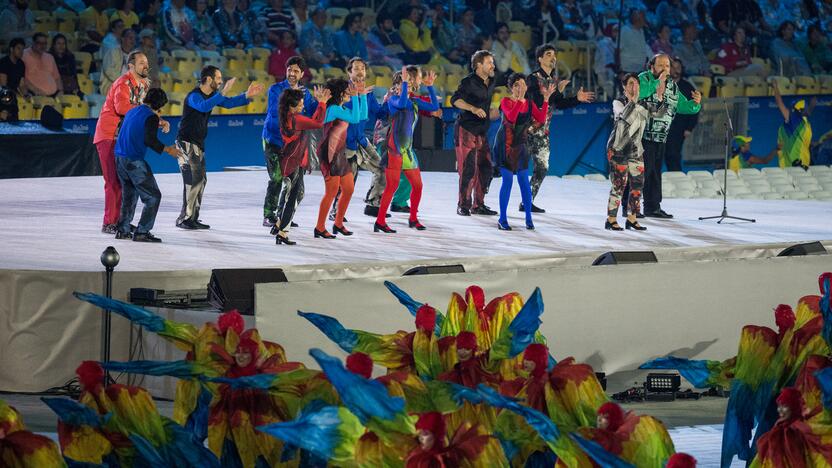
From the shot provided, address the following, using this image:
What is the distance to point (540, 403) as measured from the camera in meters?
5.41

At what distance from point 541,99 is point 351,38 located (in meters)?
6.25

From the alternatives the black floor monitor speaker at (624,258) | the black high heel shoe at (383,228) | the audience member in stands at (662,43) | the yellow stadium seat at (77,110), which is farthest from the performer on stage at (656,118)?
the audience member in stands at (662,43)

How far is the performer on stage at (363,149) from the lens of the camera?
451 inches

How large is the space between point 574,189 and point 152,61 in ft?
16.4

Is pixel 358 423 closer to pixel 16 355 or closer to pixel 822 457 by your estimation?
pixel 822 457

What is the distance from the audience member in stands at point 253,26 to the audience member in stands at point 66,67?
2.68 meters

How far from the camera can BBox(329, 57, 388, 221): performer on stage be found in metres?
11.5

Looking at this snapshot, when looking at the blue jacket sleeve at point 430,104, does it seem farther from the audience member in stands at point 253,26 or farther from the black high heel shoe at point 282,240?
Result: the audience member in stands at point 253,26

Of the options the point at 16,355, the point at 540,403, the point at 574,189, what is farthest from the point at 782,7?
the point at 540,403

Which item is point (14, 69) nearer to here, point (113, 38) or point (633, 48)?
point (113, 38)

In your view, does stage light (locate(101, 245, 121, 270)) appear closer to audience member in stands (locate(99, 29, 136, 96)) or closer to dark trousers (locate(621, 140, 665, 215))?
dark trousers (locate(621, 140, 665, 215))

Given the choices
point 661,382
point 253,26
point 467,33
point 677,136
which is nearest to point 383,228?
point 661,382

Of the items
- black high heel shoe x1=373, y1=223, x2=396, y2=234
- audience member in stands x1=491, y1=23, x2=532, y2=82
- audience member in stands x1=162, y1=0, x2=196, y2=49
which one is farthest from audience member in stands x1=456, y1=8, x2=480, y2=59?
black high heel shoe x1=373, y1=223, x2=396, y2=234

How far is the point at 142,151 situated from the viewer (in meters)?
11.1
